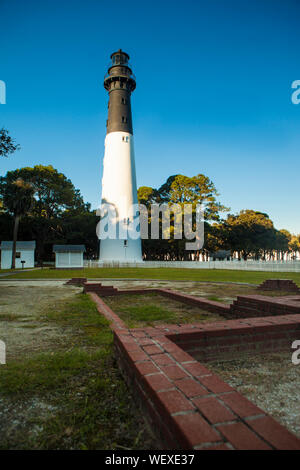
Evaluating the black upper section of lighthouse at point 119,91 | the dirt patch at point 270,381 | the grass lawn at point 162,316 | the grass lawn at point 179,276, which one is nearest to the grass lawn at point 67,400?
the dirt patch at point 270,381

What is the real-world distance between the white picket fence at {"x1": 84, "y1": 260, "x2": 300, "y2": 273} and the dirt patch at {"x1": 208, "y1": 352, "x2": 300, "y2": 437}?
24.6 metres

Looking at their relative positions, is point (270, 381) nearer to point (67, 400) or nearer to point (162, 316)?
point (67, 400)

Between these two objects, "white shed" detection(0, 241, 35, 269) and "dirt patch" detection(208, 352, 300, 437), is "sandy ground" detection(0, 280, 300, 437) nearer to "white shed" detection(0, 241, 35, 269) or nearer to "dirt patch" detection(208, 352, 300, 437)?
"dirt patch" detection(208, 352, 300, 437)

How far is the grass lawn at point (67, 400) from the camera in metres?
1.80

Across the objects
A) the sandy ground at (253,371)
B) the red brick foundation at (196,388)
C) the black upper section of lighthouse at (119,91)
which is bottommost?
the sandy ground at (253,371)

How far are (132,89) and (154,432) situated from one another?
1605 inches

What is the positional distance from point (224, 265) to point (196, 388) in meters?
30.3

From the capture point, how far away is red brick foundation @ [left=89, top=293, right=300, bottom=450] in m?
1.45

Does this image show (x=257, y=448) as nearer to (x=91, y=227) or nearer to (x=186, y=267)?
(x=186, y=267)

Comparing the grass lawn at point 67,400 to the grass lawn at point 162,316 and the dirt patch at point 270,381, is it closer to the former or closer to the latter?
the dirt patch at point 270,381

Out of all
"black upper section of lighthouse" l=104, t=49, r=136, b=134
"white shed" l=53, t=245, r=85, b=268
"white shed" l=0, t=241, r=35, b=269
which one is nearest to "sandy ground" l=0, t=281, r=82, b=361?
"white shed" l=53, t=245, r=85, b=268

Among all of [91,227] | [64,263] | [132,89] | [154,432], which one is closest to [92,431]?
[154,432]

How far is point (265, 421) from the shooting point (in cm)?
157

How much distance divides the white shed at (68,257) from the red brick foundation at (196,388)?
29.8m
